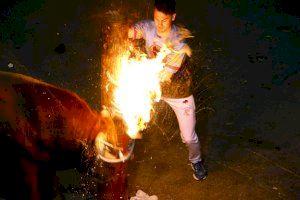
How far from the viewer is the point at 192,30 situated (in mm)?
9617

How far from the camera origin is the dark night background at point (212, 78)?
594cm

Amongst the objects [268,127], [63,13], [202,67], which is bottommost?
[268,127]

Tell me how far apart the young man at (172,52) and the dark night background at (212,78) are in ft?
3.75

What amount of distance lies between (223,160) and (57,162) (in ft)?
9.75

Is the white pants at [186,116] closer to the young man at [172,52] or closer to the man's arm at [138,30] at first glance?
the young man at [172,52]

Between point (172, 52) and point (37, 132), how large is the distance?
6.42 feet

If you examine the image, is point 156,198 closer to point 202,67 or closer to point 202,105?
point 202,105

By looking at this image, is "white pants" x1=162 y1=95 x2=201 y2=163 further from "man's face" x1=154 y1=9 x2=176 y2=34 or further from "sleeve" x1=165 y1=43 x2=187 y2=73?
"man's face" x1=154 y1=9 x2=176 y2=34

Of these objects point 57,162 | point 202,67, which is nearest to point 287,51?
point 202,67

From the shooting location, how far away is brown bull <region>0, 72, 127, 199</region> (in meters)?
3.71

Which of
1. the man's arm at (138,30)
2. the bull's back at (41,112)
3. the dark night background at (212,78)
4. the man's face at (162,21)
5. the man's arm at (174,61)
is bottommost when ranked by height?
the dark night background at (212,78)

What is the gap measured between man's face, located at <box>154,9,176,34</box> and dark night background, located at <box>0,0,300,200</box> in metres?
2.11

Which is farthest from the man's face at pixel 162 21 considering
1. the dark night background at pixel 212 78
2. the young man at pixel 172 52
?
the dark night background at pixel 212 78

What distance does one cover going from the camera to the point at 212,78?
26.3 ft
